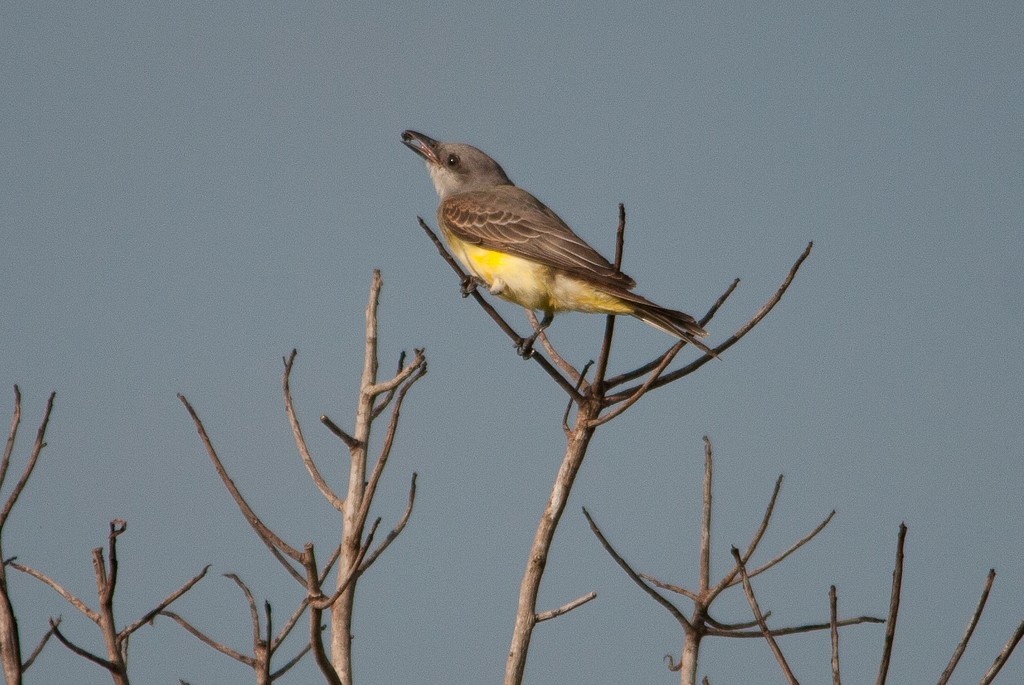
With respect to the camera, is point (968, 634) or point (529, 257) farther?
point (529, 257)

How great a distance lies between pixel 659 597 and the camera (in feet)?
19.3

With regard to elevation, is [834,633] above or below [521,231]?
below

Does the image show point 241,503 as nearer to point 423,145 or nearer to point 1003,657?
point 1003,657

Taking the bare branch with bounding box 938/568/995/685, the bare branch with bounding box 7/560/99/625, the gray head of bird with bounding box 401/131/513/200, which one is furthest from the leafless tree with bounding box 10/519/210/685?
the gray head of bird with bounding box 401/131/513/200

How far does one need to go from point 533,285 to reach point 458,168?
3.27 meters

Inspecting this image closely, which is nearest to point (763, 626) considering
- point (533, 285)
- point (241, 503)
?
point (241, 503)

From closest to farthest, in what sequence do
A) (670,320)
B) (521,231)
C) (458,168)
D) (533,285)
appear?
(670,320) → (533,285) → (521,231) → (458,168)

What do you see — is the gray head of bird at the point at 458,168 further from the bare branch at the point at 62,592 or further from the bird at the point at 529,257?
the bare branch at the point at 62,592

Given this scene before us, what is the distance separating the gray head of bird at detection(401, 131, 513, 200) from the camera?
12.1 m

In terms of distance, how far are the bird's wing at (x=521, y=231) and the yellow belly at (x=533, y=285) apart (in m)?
0.07

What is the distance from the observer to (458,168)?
1217cm

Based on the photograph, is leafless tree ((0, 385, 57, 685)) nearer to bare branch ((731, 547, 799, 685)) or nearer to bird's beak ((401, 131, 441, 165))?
bare branch ((731, 547, 799, 685))

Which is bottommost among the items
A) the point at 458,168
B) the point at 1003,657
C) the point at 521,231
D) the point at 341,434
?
the point at 1003,657

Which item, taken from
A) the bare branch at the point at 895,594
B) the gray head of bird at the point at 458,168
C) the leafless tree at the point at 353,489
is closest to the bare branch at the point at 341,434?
the leafless tree at the point at 353,489
